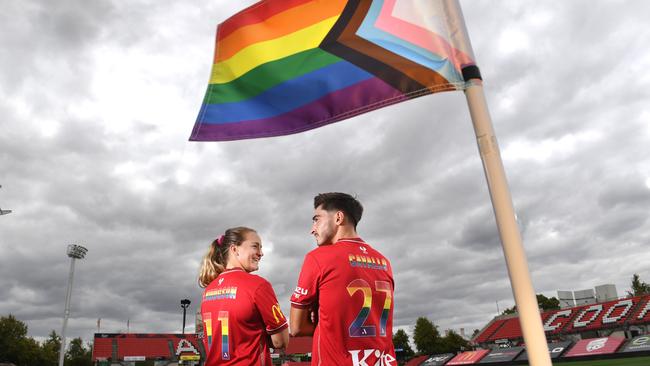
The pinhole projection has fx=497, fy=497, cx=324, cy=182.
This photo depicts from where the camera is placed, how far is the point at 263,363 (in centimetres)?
395

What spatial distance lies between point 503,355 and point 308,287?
135 feet

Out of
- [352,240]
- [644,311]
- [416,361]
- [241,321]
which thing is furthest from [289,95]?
[416,361]

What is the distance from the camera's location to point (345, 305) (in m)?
3.11

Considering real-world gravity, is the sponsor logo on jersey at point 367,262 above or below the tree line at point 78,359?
below

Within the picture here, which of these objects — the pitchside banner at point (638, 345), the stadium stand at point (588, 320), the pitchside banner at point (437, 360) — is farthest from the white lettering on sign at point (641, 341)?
the pitchside banner at point (437, 360)

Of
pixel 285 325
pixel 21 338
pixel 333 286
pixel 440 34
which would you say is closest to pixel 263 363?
pixel 285 325

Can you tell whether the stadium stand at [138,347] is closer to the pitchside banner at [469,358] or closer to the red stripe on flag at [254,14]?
the pitchside banner at [469,358]

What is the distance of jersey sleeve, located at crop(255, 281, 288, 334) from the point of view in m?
3.86

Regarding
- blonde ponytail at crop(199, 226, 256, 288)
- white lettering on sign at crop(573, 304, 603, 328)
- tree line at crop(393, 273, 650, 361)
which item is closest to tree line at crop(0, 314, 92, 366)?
tree line at crop(393, 273, 650, 361)

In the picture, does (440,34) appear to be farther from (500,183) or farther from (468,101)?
(500,183)

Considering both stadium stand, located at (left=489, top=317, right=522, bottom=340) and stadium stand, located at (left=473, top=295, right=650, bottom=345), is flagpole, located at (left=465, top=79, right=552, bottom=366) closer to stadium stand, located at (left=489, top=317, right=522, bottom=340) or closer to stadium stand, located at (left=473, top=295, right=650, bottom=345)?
stadium stand, located at (left=473, top=295, right=650, bottom=345)

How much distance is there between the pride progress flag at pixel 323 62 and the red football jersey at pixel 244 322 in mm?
1223

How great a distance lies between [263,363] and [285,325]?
37cm

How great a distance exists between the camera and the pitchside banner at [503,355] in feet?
126
